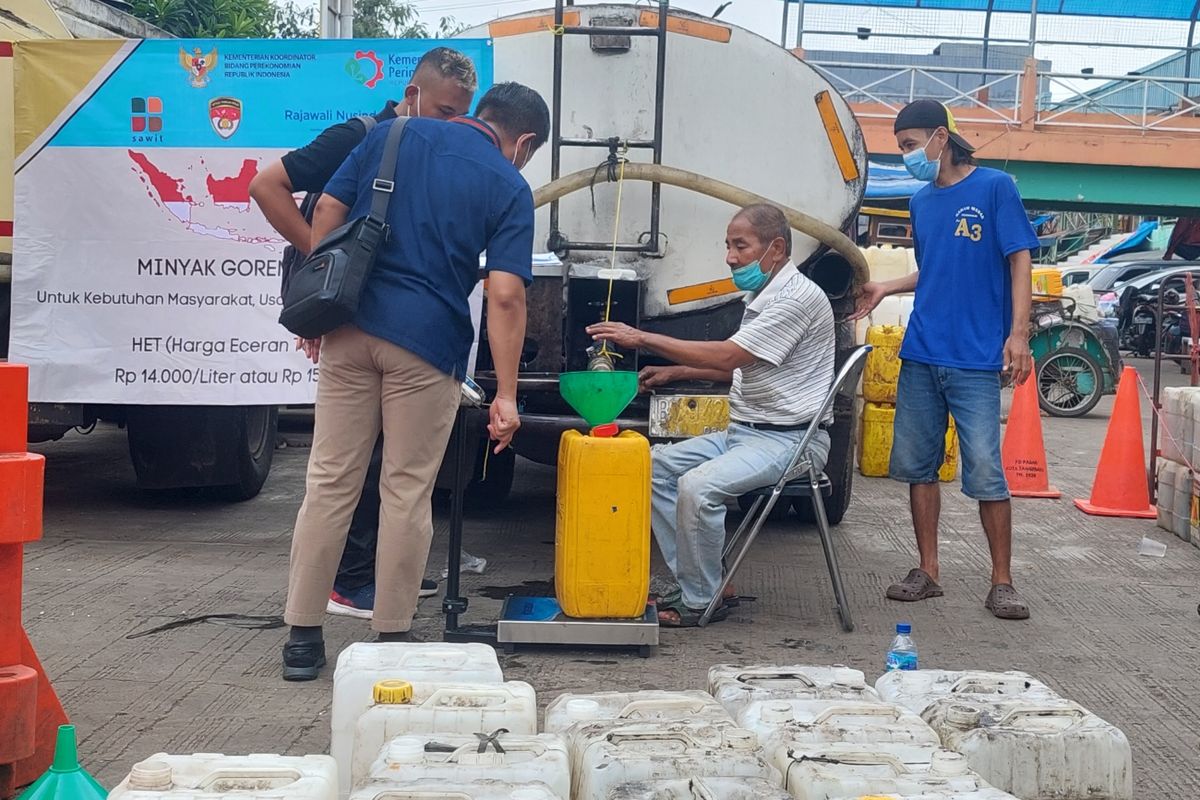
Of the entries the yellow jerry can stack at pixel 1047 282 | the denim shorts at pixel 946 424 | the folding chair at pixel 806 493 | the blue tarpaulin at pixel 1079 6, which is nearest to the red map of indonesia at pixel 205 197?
the folding chair at pixel 806 493

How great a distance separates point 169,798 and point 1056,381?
43.5 ft

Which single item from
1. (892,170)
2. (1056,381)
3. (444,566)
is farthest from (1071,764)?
(892,170)

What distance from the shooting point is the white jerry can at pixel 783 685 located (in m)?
3.11

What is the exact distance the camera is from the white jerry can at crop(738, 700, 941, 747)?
2.77 m

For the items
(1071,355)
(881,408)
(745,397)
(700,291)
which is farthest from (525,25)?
(1071,355)

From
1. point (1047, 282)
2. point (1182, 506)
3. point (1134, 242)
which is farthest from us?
point (1134, 242)

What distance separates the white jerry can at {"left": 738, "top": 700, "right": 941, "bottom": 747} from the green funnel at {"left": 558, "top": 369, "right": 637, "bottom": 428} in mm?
1910

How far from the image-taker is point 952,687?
3262mm

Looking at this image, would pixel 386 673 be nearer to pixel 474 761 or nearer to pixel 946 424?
pixel 474 761

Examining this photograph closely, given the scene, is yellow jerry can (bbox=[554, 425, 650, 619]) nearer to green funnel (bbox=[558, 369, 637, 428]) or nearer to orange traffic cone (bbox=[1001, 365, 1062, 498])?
green funnel (bbox=[558, 369, 637, 428])

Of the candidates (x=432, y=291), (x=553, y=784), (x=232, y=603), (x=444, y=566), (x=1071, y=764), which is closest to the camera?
(x=553, y=784)

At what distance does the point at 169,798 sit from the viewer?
226cm

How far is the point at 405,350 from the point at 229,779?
2048mm

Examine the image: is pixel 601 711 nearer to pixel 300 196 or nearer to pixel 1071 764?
pixel 1071 764
